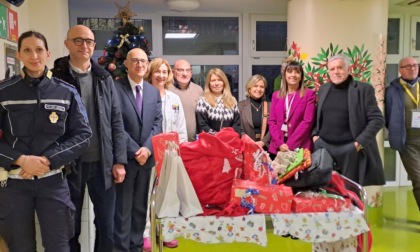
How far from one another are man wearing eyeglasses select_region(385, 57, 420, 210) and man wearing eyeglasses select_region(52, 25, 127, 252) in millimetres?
2811

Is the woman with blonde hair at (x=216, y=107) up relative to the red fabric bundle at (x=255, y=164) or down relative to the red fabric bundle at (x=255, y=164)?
up

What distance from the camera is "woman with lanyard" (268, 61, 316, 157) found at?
338 cm

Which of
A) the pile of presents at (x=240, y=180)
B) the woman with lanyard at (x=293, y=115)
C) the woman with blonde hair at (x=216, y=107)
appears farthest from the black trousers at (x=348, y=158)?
the pile of presents at (x=240, y=180)

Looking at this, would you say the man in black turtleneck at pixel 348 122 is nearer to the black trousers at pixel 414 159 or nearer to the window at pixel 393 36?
the black trousers at pixel 414 159

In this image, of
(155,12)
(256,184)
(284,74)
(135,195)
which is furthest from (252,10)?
(256,184)

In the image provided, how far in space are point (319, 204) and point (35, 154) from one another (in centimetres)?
145

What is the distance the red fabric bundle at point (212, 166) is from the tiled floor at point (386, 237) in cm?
156

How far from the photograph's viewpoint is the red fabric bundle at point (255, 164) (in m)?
1.91

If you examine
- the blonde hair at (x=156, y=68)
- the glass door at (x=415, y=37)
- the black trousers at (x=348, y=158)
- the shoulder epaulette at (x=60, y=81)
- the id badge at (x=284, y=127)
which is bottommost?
the black trousers at (x=348, y=158)

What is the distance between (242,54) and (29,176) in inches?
152

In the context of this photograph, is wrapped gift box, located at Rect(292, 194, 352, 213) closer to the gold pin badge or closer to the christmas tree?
the gold pin badge

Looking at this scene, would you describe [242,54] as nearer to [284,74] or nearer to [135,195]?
[284,74]

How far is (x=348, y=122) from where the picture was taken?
10.8 ft

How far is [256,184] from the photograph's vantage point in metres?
1.89
